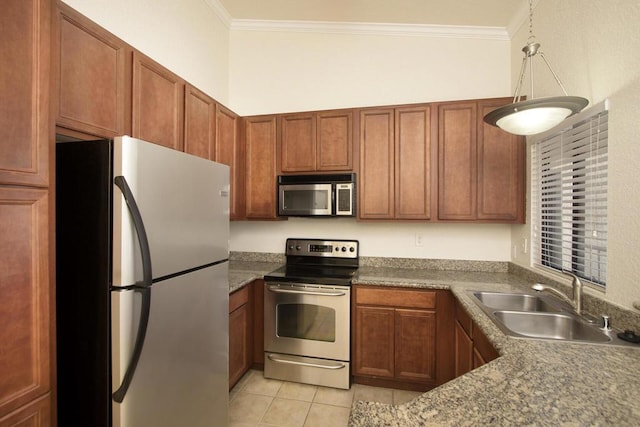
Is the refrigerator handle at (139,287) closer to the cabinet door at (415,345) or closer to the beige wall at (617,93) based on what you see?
the cabinet door at (415,345)

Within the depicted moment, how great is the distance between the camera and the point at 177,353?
1.37 metres

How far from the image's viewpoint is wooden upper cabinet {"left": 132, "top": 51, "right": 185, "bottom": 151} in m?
1.54

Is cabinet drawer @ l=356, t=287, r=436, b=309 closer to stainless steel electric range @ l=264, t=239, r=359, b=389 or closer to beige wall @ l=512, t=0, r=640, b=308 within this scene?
stainless steel electric range @ l=264, t=239, r=359, b=389

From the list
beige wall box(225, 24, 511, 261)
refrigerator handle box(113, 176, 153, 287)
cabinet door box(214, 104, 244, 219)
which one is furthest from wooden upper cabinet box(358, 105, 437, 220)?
refrigerator handle box(113, 176, 153, 287)

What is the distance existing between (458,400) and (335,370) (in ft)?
5.64

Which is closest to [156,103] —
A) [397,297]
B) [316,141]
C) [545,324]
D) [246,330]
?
[316,141]

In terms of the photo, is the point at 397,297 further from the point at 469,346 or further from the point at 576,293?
the point at 576,293

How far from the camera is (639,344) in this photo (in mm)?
1166

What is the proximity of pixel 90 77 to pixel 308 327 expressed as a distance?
2.08m

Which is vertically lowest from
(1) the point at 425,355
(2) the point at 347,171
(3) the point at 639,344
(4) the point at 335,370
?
(4) the point at 335,370

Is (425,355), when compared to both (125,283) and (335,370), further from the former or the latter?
(125,283)

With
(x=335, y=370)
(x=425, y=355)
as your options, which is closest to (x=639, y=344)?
(x=425, y=355)

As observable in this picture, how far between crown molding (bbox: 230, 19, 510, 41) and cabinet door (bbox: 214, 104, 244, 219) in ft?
3.55

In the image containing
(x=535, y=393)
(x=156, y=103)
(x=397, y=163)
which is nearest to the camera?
(x=535, y=393)
